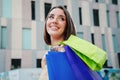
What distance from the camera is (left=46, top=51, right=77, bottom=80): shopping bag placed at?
1.39 meters

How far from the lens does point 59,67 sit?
140cm

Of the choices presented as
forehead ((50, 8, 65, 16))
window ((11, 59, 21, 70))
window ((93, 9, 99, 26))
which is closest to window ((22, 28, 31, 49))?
window ((11, 59, 21, 70))

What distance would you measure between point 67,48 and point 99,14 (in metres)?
26.4

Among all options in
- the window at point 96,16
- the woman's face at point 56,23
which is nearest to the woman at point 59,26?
the woman's face at point 56,23

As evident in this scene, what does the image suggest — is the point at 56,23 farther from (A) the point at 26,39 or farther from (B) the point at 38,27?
(B) the point at 38,27

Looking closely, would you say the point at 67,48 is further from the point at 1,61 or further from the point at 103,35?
the point at 103,35

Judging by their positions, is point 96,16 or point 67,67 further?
point 96,16

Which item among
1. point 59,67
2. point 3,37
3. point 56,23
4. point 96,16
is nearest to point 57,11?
point 56,23

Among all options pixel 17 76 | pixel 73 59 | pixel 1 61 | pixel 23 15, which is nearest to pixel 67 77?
pixel 73 59

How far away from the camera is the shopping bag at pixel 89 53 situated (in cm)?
133

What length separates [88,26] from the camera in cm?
2627

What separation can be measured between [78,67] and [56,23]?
370mm

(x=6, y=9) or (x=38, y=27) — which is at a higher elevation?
(x=6, y=9)

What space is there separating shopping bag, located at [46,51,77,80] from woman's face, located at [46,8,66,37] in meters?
0.25
